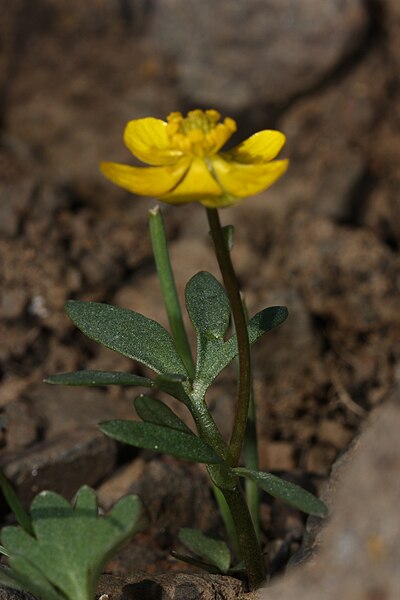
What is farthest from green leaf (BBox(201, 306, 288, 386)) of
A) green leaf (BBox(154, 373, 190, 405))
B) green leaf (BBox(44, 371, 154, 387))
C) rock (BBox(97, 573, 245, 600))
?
rock (BBox(97, 573, 245, 600))

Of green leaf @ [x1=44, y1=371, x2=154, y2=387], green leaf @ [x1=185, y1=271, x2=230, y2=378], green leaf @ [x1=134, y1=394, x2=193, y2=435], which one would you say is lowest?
green leaf @ [x1=134, y1=394, x2=193, y2=435]

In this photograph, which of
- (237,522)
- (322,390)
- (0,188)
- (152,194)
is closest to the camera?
(152,194)

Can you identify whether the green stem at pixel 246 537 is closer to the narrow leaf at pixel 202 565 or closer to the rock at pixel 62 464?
the narrow leaf at pixel 202 565

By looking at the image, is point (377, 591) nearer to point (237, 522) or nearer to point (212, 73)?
point (237, 522)

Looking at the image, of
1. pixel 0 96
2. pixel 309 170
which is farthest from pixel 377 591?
pixel 0 96

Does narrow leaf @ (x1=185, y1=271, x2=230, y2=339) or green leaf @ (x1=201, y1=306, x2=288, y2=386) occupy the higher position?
narrow leaf @ (x1=185, y1=271, x2=230, y2=339)

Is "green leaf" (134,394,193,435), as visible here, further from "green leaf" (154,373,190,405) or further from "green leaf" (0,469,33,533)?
"green leaf" (0,469,33,533)

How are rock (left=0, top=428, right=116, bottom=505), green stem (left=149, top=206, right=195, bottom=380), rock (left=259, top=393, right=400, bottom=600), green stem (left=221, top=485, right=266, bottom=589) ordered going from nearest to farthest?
1. rock (left=259, top=393, right=400, bottom=600)
2. green stem (left=221, top=485, right=266, bottom=589)
3. green stem (left=149, top=206, right=195, bottom=380)
4. rock (left=0, top=428, right=116, bottom=505)
